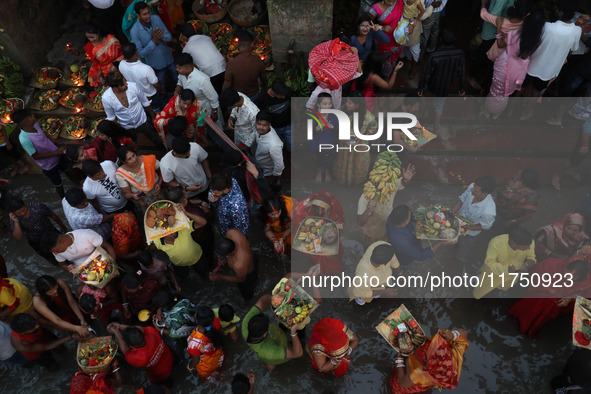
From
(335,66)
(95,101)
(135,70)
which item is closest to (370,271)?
(335,66)

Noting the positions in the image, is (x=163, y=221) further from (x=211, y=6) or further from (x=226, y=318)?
(x=211, y=6)

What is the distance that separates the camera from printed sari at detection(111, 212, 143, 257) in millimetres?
4941

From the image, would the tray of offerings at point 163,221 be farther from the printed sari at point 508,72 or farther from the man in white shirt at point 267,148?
the printed sari at point 508,72

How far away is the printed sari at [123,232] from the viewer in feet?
16.2

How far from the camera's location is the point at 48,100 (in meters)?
7.41

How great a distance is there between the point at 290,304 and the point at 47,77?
6.37 meters

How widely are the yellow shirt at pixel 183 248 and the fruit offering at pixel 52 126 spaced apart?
147 inches

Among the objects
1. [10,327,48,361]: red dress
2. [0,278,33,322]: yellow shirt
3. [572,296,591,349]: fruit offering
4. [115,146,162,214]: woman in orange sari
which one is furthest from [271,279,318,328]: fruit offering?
[0,278,33,322]: yellow shirt

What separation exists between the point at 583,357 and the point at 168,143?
5536 mm

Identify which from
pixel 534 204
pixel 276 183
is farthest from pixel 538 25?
pixel 276 183

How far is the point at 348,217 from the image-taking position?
630 cm

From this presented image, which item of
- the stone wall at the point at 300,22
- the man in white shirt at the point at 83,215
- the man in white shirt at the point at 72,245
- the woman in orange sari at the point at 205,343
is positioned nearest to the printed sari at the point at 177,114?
the man in white shirt at the point at 83,215

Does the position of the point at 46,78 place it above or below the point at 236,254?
above

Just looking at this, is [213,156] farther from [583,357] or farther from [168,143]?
[583,357]
